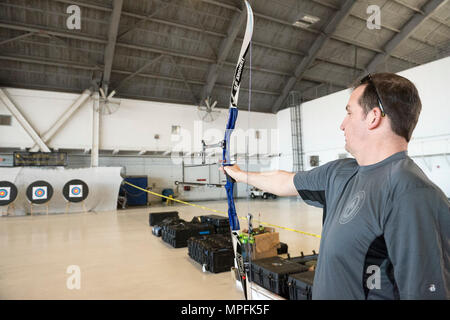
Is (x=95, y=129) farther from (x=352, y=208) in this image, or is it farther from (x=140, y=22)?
(x=352, y=208)

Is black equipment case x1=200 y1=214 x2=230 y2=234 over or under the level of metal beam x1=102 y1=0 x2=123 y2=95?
under

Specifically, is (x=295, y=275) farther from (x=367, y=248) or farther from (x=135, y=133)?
(x=135, y=133)

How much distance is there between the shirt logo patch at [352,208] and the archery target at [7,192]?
10326 millimetres

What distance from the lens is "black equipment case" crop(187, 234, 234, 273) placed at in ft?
11.1

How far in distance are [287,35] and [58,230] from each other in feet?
35.2

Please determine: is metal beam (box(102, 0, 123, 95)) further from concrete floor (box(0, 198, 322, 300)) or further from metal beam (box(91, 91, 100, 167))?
concrete floor (box(0, 198, 322, 300))

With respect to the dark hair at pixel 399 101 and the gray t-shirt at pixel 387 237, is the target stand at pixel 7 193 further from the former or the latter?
the dark hair at pixel 399 101

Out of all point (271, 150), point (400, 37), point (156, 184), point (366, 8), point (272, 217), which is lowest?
point (272, 217)

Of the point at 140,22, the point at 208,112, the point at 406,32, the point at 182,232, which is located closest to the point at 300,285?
the point at 182,232

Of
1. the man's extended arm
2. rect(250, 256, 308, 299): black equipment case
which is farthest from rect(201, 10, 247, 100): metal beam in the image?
the man's extended arm

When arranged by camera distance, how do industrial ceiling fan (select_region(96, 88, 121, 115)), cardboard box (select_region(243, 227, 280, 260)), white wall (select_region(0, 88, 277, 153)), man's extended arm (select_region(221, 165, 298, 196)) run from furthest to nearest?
1. industrial ceiling fan (select_region(96, 88, 121, 115))
2. white wall (select_region(0, 88, 277, 153))
3. cardboard box (select_region(243, 227, 280, 260))
4. man's extended arm (select_region(221, 165, 298, 196))

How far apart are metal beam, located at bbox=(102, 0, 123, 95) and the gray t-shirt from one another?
957cm

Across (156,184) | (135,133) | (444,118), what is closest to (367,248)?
(444,118)

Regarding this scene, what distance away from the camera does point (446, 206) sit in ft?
1.92
